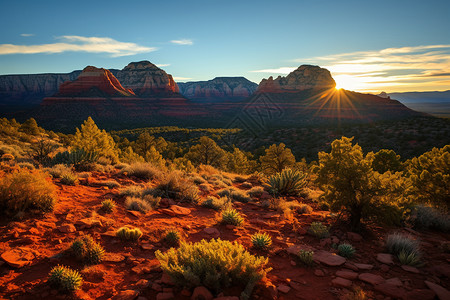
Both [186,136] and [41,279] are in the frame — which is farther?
[186,136]

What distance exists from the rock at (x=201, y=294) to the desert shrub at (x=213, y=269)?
3.3 inches

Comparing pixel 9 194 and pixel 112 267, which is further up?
pixel 9 194

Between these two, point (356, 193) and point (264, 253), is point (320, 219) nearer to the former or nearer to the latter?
point (356, 193)

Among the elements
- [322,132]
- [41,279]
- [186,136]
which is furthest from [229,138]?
[41,279]

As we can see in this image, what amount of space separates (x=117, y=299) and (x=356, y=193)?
5457 mm

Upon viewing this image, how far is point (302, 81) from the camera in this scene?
138 m

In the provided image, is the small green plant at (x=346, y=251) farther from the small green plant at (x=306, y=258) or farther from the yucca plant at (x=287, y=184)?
the yucca plant at (x=287, y=184)

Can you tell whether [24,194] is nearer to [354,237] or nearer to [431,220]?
[354,237]

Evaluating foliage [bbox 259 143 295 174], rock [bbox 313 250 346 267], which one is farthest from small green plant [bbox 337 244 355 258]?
foliage [bbox 259 143 295 174]

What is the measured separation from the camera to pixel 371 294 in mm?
3299

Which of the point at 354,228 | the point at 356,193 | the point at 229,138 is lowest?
the point at 229,138

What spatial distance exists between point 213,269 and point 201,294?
0.33 m

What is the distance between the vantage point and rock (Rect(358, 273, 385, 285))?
356 centimetres

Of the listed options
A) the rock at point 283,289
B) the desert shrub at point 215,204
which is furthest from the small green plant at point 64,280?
the desert shrub at point 215,204
